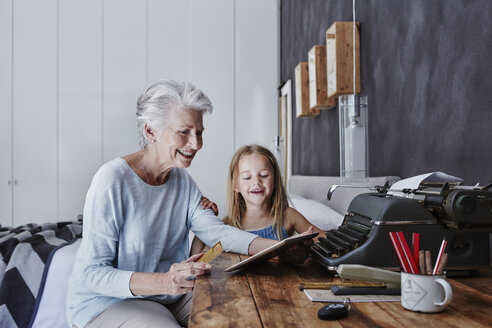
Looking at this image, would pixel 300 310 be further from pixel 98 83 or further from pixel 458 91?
pixel 98 83

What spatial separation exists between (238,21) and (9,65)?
8.87ft

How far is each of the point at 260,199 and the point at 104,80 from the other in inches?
149

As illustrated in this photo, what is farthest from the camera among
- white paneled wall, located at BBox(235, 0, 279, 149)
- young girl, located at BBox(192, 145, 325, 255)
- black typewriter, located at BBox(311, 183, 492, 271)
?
white paneled wall, located at BBox(235, 0, 279, 149)

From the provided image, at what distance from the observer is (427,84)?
72.1 inches

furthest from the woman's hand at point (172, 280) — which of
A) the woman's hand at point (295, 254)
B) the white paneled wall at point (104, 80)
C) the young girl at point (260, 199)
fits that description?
the white paneled wall at point (104, 80)

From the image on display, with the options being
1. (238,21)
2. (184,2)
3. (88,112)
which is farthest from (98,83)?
(238,21)

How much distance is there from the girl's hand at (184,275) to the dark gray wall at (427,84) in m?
0.95

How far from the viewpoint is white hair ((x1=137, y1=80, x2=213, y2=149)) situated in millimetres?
1528

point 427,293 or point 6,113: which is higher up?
point 6,113

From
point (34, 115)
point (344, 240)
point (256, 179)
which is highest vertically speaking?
point (34, 115)

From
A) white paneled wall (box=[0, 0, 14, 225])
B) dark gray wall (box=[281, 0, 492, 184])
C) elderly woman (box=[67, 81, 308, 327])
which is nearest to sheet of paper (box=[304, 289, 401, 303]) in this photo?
elderly woman (box=[67, 81, 308, 327])

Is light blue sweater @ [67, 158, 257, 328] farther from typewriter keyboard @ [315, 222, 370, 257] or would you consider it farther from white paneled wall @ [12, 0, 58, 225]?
white paneled wall @ [12, 0, 58, 225]

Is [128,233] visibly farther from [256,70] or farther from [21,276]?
[256,70]

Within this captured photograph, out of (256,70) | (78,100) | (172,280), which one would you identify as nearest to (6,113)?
(78,100)
